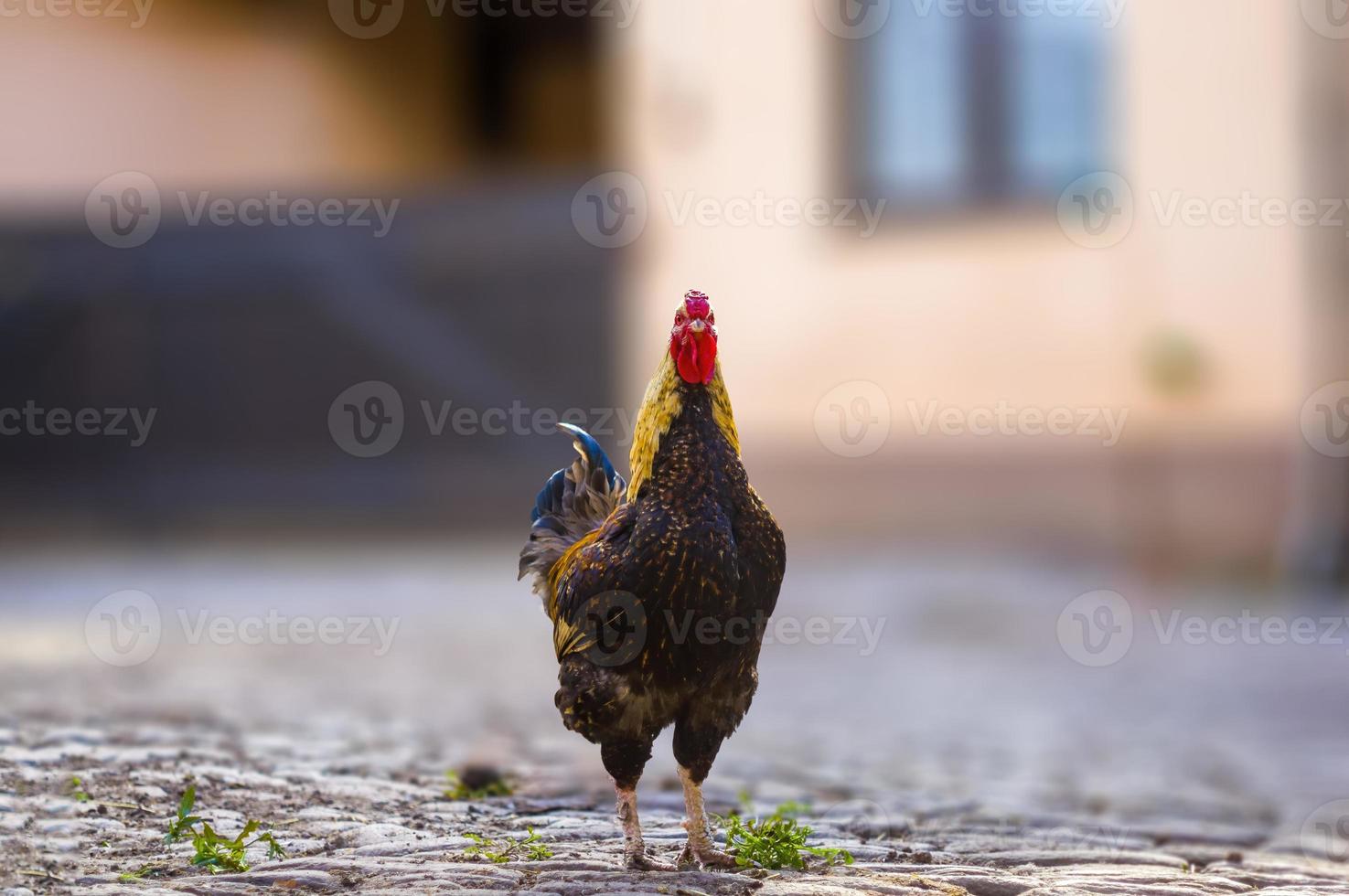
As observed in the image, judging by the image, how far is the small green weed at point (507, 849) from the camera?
3.61 meters

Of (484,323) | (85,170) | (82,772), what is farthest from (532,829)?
(85,170)

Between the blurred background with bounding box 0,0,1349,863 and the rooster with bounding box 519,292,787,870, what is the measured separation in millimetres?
4884

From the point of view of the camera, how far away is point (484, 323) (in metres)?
12.8

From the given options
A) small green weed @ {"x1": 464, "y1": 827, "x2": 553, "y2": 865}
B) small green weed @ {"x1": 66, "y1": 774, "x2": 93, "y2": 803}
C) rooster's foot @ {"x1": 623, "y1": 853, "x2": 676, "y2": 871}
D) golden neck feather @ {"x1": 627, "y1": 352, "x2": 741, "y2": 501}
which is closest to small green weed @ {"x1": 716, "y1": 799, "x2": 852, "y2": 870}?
rooster's foot @ {"x1": 623, "y1": 853, "x2": 676, "y2": 871}

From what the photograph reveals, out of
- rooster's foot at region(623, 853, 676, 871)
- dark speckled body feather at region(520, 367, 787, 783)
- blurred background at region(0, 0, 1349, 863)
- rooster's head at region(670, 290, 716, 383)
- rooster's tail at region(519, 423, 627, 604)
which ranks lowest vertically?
rooster's foot at region(623, 853, 676, 871)

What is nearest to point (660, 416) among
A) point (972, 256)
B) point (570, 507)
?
point (570, 507)

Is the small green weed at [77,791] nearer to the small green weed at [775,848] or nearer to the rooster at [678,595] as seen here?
the rooster at [678,595]

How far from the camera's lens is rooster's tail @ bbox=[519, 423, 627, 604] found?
3982 millimetres

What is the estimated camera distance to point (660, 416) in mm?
3516

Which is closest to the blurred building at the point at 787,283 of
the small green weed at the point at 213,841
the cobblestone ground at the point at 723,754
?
Answer: the cobblestone ground at the point at 723,754

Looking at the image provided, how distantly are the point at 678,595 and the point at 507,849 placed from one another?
3.22 feet

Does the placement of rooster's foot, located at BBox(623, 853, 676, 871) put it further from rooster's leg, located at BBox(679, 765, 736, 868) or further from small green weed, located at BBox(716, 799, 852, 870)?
small green weed, located at BBox(716, 799, 852, 870)

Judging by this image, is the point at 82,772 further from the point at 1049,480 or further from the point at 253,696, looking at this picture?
the point at 1049,480

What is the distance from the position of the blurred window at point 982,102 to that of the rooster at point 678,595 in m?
8.70
